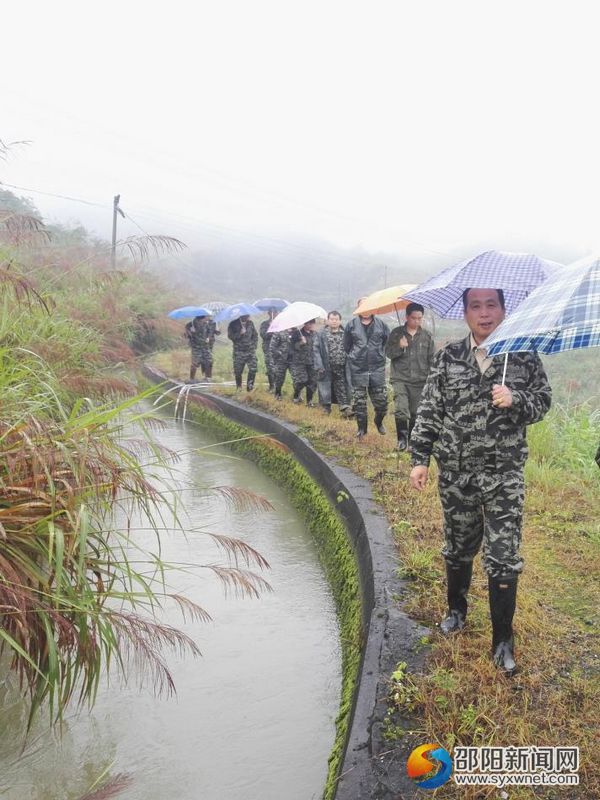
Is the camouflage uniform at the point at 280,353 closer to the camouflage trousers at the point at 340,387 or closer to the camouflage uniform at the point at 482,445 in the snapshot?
the camouflage trousers at the point at 340,387

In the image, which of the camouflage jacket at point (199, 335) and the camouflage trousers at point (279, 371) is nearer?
the camouflage trousers at point (279, 371)

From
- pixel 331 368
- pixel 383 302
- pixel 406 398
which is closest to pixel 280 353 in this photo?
pixel 331 368

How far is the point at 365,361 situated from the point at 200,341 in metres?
6.48

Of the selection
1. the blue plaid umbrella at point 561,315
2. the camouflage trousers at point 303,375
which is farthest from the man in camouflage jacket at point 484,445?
the camouflage trousers at point 303,375

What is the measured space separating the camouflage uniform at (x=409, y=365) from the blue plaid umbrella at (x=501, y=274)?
3.22 m

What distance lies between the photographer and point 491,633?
3.19 metres

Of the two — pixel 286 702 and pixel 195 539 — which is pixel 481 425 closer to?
pixel 286 702

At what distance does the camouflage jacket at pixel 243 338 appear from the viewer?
1198 centimetres

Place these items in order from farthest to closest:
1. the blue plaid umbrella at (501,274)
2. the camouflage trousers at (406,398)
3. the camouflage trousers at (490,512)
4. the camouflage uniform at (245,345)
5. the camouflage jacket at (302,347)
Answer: the camouflage uniform at (245,345), the camouflage jacket at (302,347), the camouflage trousers at (406,398), the blue plaid umbrella at (501,274), the camouflage trousers at (490,512)

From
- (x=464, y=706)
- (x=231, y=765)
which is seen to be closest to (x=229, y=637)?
(x=231, y=765)

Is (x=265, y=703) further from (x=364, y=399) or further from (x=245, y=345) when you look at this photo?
(x=245, y=345)

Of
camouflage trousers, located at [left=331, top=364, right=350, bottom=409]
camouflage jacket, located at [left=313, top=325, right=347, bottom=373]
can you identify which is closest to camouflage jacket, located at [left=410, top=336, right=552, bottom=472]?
camouflage jacket, located at [left=313, top=325, right=347, bottom=373]

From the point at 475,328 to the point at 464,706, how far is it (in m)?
1.61

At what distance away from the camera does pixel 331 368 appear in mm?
Answer: 9523
